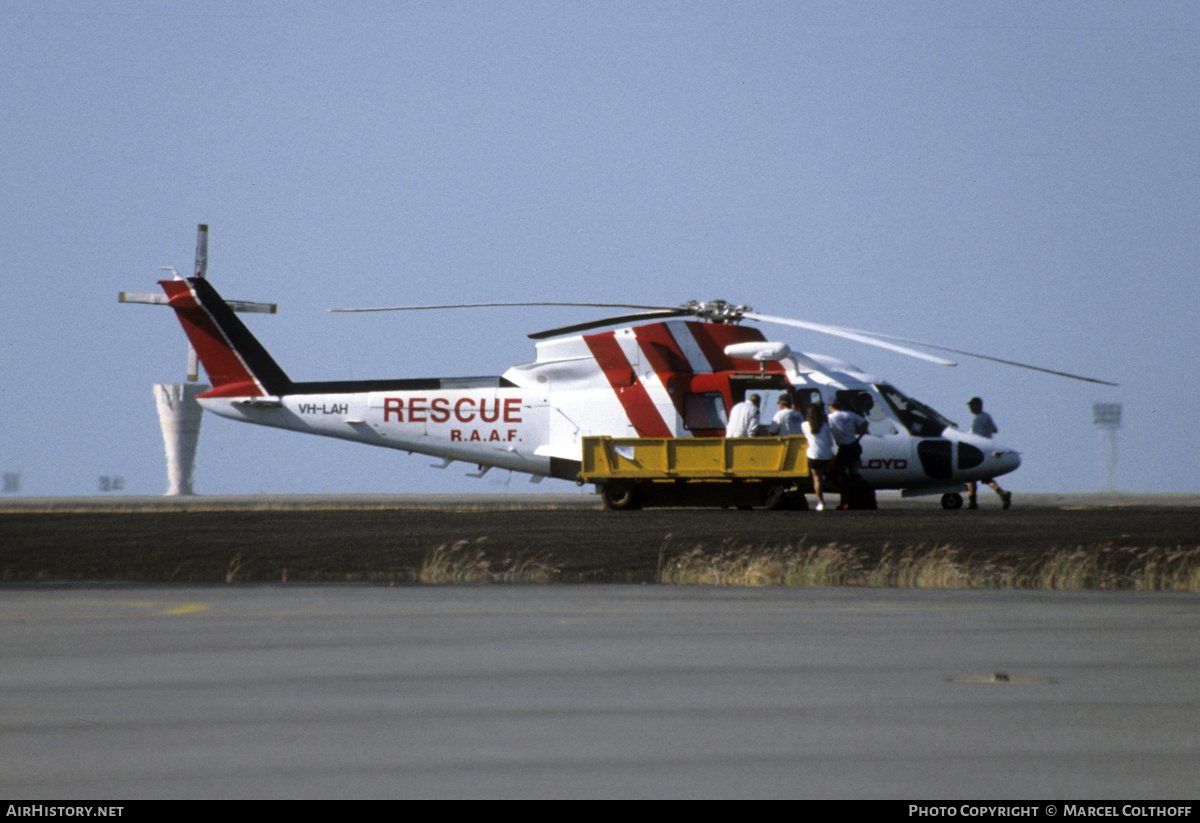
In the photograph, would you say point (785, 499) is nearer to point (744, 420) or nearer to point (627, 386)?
point (744, 420)

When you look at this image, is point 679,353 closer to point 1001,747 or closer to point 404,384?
point 404,384

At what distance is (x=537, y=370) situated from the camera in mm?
27250

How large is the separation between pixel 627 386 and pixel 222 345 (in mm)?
10567

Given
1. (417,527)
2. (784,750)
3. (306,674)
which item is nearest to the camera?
(784,750)

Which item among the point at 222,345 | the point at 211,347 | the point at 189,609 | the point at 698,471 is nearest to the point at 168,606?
the point at 189,609

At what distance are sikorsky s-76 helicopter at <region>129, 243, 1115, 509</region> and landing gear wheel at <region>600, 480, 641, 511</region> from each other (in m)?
2.16

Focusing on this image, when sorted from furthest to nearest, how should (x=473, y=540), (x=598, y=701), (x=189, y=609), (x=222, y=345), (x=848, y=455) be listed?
(x=222, y=345) < (x=848, y=455) < (x=473, y=540) < (x=189, y=609) < (x=598, y=701)

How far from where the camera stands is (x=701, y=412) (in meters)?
25.8

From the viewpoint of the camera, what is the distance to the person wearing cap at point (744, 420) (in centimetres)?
2336

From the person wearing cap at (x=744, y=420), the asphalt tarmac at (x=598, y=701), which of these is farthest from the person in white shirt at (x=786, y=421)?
the asphalt tarmac at (x=598, y=701)

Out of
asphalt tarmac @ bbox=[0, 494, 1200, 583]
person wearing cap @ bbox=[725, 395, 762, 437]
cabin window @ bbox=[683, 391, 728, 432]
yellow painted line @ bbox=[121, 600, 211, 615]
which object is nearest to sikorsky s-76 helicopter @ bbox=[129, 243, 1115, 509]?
cabin window @ bbox=[683, 391, 728, 432]

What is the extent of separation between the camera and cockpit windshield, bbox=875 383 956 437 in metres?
26.2
